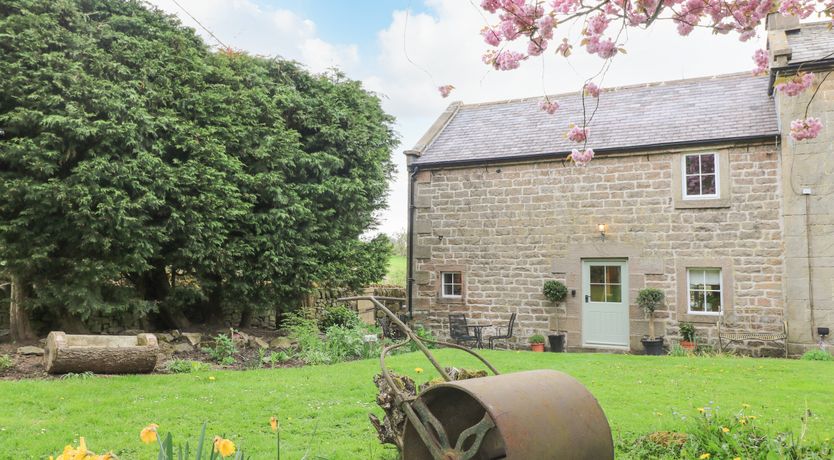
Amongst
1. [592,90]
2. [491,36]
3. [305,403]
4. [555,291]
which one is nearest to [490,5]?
[491,36]

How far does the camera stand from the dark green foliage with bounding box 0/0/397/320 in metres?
9.69

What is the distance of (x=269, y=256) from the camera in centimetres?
1254

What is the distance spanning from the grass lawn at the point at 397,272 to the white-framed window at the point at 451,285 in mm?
2360

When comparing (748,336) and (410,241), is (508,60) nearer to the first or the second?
(748,336)

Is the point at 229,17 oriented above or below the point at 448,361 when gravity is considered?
above

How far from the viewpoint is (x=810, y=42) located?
1316 centimetres

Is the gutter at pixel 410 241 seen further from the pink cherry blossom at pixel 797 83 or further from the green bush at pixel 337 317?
the pink cherry blossom at pixel 797 83

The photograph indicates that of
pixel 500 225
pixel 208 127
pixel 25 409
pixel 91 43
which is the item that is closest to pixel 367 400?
pixel 25 409

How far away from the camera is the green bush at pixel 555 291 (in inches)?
560

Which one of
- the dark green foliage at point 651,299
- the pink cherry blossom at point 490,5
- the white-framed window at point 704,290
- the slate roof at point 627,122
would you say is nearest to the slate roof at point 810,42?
the slate roof at point 627,122

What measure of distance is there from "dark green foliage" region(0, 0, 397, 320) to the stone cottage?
7.33 feet

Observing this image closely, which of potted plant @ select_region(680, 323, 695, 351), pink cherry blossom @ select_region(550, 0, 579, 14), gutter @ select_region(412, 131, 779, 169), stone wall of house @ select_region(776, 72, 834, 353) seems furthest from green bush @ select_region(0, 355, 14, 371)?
stone wall of house @ select_region(776, 72, 834, 353)

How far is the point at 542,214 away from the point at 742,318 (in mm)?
4846

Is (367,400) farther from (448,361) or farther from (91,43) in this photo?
(91,43)
